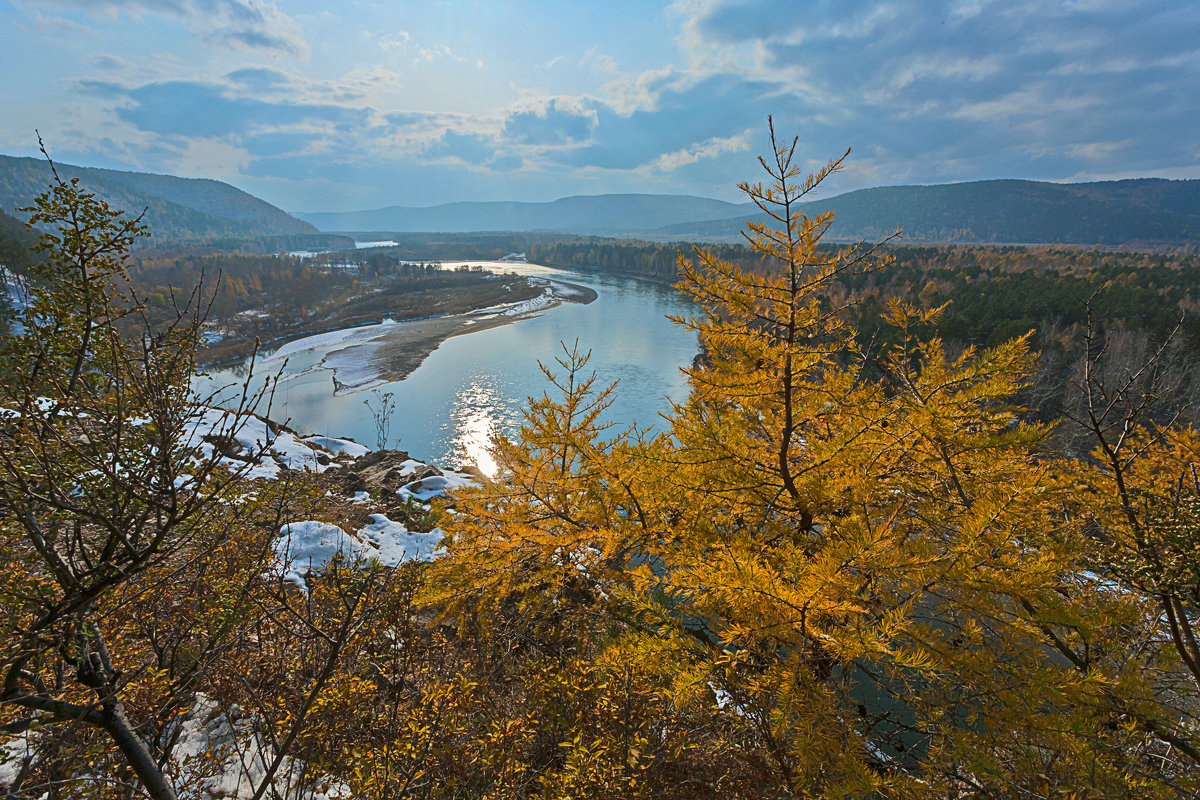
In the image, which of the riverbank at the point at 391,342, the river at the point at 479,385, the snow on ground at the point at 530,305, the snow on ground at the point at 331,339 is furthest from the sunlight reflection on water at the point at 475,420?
the snow on ground at the point at 530,305

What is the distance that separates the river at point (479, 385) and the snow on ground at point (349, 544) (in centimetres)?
386

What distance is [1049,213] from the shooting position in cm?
14800

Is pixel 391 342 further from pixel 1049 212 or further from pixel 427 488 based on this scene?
pixel 1049 212

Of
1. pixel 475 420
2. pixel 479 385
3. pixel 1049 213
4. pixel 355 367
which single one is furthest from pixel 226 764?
pixel 1049 213

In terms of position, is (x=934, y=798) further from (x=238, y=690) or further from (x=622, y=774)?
(x=238, y=690)

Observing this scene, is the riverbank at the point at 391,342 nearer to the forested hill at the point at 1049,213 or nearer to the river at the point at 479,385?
the river at the point at 479,385

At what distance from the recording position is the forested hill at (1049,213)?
126250 millimetres

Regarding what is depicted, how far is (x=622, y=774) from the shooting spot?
156 inches

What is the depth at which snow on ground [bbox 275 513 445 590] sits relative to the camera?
26.3 feet

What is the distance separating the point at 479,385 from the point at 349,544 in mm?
20154

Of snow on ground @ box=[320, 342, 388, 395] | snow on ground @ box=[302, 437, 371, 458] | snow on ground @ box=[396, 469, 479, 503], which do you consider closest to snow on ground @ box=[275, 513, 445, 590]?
snow on ground @ box=[396, 469, 479, 503]

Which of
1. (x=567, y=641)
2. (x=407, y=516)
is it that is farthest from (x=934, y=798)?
(x=407, y=516)

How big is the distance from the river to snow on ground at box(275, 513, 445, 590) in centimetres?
386

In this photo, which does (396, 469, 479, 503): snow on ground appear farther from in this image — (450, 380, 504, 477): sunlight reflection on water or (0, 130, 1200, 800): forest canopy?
(0, 130, 1200, 800): forest canopy
